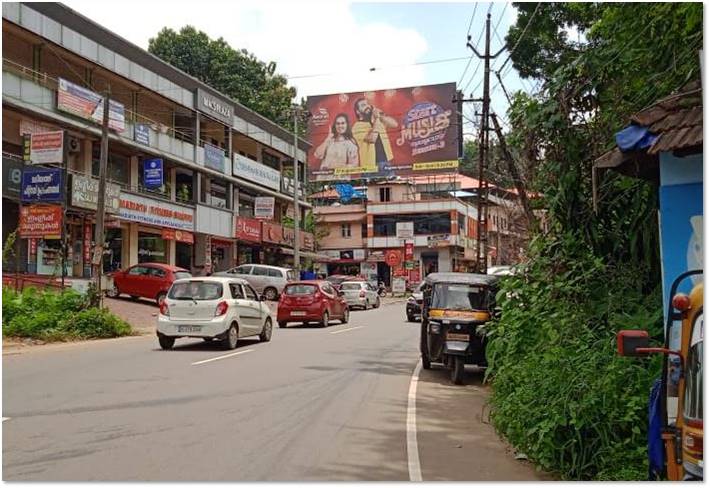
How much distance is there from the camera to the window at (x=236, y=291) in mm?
16038

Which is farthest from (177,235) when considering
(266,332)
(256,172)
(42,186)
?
(266,332)

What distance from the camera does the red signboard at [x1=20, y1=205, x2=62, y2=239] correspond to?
20312 millimetres

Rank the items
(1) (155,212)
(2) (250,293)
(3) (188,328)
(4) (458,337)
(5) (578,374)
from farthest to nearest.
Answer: (1) (155,212) < (2) (250,293) < (3) (188,328) < (4) (458,337) < (5) (578,374)

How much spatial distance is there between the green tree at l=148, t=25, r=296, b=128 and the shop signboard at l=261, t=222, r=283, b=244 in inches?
477

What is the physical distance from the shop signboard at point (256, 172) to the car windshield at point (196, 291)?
24.1 meters

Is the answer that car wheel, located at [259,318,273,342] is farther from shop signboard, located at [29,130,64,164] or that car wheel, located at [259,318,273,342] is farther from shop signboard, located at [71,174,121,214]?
shop signboard, located at [71,174,121,214]

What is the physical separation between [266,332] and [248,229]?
77.3 ft

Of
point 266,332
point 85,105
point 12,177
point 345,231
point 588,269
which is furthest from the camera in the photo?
point 345,231

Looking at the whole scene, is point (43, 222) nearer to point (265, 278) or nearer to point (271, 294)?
point (265, 278)

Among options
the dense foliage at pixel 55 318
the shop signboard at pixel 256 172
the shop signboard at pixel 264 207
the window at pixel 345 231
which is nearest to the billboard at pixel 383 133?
the shop signboard at pixel 256 172

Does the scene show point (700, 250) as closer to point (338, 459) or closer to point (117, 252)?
point (338, 459)

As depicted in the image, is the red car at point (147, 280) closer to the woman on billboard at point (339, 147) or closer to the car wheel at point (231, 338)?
the car wheel at point (231, 338)

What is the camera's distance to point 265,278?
3438cm

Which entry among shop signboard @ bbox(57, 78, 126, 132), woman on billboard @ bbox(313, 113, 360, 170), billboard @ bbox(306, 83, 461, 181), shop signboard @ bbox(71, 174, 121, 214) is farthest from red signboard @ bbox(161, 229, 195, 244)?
billboard @ bbox(306, 83, 461, 181)
